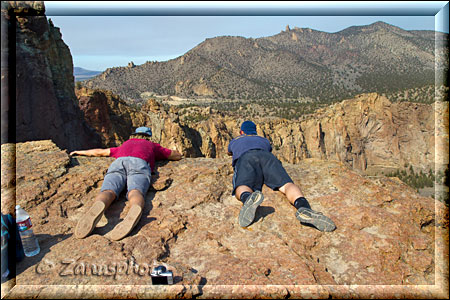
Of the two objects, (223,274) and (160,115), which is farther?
(160,115)

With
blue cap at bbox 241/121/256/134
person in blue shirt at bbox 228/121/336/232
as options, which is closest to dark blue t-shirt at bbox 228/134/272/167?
person in blue shirt at bbox 228/121/336/232

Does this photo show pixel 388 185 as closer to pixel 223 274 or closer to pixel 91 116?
pixel 223 274

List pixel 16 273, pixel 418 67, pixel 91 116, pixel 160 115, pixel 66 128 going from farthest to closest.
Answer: pixel 418 67, pixel 160 115, pixel 91 116, pixel 66 128, pixel 16 273

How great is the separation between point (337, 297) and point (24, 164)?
430 centimetres

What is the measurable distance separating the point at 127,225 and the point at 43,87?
11.1m

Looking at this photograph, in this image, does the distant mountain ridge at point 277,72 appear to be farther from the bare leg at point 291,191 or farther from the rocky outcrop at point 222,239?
the bare leg at point 291,191

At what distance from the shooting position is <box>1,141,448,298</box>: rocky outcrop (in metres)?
2.35

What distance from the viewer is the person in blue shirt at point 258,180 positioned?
3.41 m

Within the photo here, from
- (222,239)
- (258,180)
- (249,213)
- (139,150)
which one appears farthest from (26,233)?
(258,180)

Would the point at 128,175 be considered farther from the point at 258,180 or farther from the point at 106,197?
the point at 258,180

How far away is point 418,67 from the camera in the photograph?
8675 centimetres

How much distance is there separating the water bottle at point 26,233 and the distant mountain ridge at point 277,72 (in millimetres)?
70036

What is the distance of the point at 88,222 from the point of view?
122 inches

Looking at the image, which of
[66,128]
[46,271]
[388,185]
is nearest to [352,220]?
[388,185]
